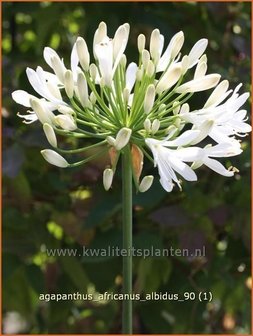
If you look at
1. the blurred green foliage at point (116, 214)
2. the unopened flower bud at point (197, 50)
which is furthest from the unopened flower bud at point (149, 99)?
the blurred green foliage at point (116, 214)

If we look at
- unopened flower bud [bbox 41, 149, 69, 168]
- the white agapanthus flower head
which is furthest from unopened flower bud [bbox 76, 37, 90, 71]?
unopened flower bud [bbox 41, 149, 69, 168]

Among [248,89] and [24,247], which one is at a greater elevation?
[248,89]

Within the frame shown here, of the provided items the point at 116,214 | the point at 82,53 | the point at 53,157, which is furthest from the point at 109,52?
the point at 116,214

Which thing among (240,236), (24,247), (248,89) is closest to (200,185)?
(240,236)

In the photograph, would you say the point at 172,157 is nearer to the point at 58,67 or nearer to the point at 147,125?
the point at 147,125

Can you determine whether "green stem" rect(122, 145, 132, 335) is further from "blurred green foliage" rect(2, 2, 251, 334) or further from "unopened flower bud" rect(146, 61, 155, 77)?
"blurred green foliage" rect(2, 2, 251, 334)

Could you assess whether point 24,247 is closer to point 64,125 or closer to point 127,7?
point 127,7
